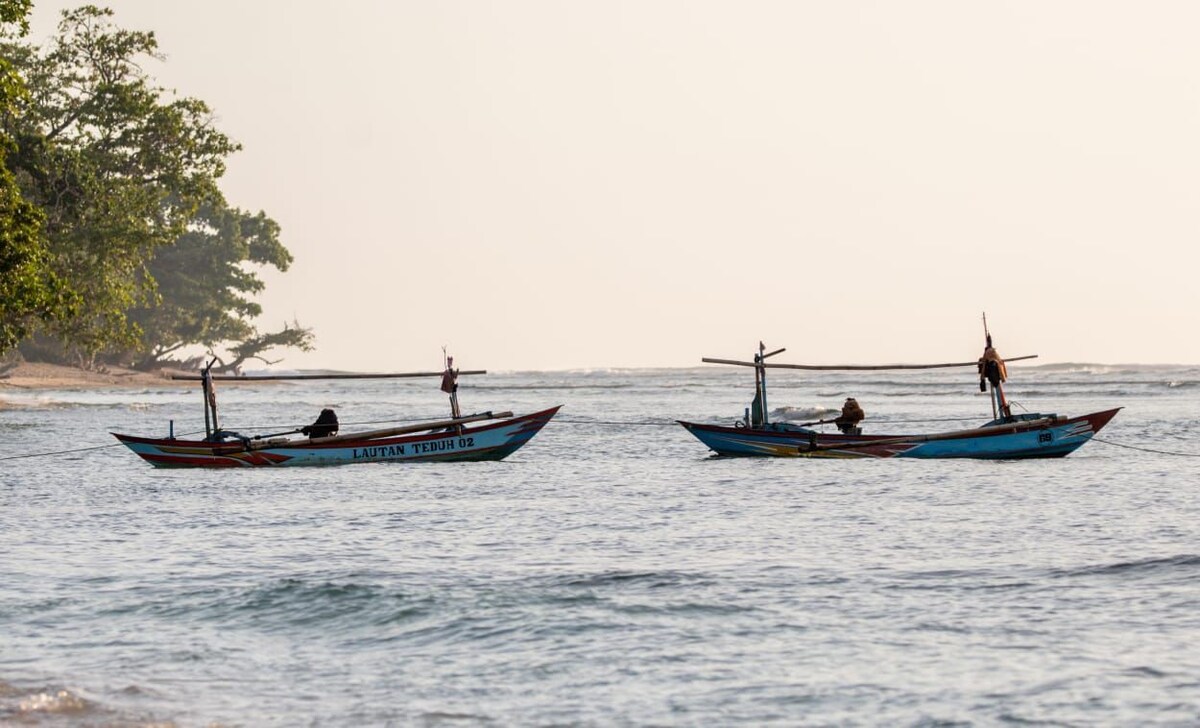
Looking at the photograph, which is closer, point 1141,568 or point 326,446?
point 1141,568

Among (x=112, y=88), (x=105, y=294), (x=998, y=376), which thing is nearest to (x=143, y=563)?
(x=998, y=376)

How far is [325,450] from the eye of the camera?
105 feet

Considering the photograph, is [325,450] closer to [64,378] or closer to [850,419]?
[850,419]

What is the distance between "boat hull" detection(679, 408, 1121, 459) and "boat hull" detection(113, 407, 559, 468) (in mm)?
5753

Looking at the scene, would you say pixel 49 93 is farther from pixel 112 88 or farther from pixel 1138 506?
pixel 1138 506

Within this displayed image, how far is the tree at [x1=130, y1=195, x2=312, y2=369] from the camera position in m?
107

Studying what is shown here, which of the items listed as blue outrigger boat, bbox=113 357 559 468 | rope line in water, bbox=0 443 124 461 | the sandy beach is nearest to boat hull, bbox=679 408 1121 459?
blue outrigger boat, bbox=113 357 559 468

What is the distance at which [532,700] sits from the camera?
10.5 meters

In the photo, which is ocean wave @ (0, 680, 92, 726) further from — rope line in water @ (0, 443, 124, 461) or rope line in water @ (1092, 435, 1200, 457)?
rope line in water @ (1092, 435, 1200, 457)

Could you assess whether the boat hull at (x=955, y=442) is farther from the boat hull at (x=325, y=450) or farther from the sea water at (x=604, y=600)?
the boat hull at (x=325, y=450)

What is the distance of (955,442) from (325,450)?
47.3ft

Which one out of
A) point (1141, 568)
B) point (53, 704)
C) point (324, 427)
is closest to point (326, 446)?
point (324, 427)

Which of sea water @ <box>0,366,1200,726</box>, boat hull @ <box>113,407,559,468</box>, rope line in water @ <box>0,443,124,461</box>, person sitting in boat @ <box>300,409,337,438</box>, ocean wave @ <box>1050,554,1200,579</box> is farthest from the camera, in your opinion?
rope line in water @ <box>0,443,124,461</box>

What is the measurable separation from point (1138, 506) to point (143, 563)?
50.2 ft
